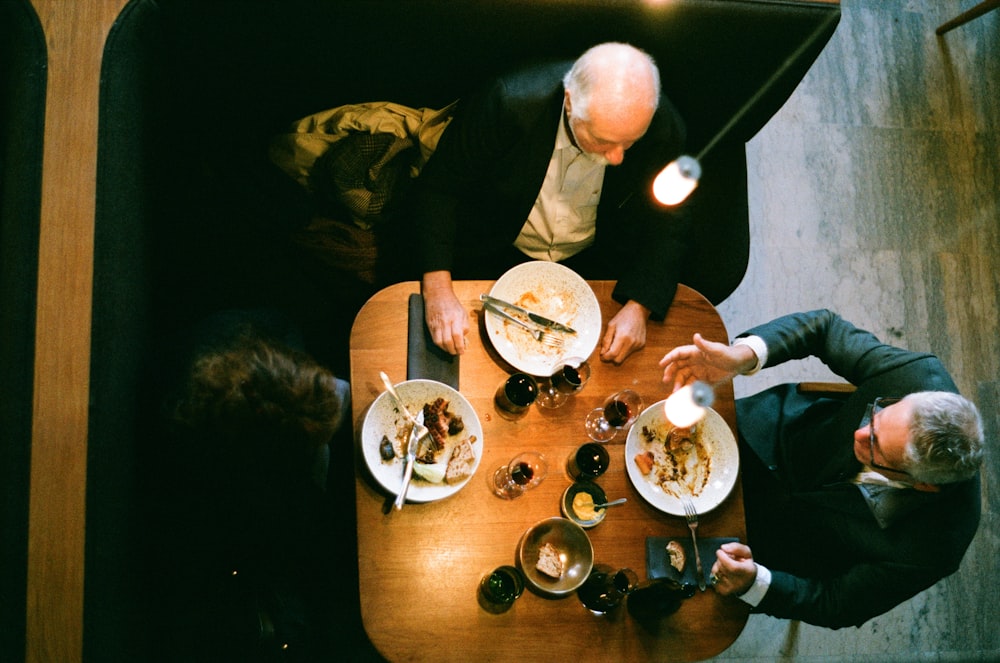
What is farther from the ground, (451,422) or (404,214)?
(404,214)

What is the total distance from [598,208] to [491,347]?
76 centimetres

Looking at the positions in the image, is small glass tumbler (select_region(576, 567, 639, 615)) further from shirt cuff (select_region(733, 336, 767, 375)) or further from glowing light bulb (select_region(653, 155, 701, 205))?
glowing light bulb (select_region(653, 155, 701, 205))

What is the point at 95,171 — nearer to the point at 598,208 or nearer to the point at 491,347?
the point at 491,347

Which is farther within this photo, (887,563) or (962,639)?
(962,639)

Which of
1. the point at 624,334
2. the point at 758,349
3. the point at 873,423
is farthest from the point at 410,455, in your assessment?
the point at 873,423

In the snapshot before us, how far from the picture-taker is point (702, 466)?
1934mm

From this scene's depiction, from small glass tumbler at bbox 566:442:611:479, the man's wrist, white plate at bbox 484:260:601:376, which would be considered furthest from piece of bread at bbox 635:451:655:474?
the man's wrist

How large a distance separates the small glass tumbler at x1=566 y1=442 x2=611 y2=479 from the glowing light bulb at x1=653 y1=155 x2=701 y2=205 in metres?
0.72

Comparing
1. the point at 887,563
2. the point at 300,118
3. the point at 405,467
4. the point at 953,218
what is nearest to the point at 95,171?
the point at 300,118

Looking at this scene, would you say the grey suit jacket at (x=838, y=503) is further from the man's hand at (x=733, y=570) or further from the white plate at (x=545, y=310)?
the white plate at (x=545, y=310)

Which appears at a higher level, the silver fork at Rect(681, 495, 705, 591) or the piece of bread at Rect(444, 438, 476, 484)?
the piece of bread at Rect(444, 438, 476, 484)

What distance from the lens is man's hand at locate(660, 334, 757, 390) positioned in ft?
6.42

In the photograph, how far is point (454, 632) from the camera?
1713 mm

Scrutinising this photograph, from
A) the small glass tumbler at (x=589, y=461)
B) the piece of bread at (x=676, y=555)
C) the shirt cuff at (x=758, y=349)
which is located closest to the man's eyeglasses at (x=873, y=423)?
the shirt cuff at (x=758, y=349)
